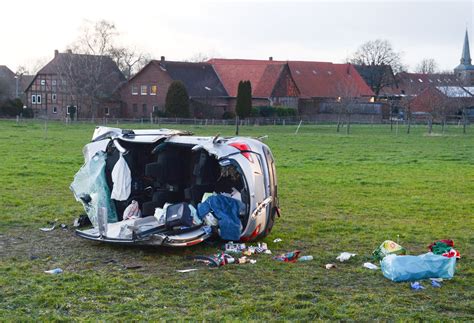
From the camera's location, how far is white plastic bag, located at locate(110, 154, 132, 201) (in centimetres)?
1130

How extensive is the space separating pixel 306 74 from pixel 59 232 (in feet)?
250

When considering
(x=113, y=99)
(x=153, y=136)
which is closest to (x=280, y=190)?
(x=153, y=136)

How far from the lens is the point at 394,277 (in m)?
8.53

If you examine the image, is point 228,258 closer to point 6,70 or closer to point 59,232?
point 59,232

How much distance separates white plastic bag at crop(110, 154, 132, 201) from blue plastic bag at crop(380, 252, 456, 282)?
4.53 meters

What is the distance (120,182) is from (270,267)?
3.28 m

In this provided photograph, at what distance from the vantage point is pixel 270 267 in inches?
363

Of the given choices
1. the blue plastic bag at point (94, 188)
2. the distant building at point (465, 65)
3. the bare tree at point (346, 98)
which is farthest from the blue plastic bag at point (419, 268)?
the distant building at point (465, 65)

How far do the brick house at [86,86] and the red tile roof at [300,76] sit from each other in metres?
12.4

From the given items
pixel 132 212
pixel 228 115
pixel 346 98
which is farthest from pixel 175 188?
pixel 346 98

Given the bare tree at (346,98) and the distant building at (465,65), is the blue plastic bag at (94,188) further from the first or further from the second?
the distant building at (465,65)

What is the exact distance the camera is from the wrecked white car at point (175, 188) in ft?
34.0

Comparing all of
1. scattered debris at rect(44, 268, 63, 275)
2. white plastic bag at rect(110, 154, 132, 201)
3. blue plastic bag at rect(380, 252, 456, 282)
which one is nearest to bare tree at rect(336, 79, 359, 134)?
white plastic bag at rect(110, 154, 132, 201)

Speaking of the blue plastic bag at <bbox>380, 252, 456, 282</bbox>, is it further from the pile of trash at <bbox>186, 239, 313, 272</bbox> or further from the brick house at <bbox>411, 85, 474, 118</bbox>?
the brick house at <bbox>411, 85, 474, 118</bbox>
